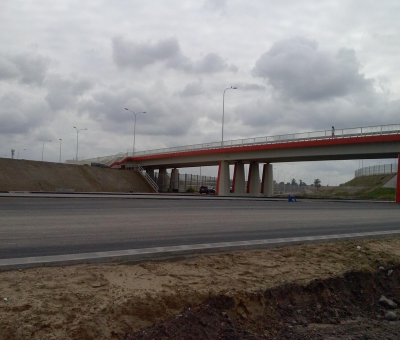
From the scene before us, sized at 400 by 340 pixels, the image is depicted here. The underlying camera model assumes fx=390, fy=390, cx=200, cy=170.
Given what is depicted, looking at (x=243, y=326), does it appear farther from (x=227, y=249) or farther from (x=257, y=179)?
(x=257, y=179)

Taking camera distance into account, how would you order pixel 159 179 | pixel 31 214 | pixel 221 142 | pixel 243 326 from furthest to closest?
pixel 159 179, pixel 221 142, pixel 31 214, pixel 243 326

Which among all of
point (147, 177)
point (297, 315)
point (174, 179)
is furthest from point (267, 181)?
point (297, 315)

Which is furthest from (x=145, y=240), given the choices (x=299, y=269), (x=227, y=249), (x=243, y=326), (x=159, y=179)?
(x=159, y=179)

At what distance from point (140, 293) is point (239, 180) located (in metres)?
54.3

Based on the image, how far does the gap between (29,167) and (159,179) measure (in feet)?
88.8

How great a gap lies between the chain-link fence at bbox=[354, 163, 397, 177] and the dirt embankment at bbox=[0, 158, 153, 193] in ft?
177

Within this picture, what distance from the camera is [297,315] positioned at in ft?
20.8

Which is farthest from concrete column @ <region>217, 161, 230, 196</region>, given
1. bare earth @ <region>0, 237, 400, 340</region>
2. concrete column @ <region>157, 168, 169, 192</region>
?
bare earth @ <region>0, 237, 400, 340</region>

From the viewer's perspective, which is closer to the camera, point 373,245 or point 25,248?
point 25,248

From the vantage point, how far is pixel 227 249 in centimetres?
966

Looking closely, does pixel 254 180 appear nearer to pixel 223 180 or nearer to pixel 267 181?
pixel 267 181

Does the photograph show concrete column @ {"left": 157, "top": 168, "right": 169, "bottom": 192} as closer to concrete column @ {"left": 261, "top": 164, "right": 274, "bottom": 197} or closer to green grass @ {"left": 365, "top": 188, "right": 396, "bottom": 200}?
concrete column @ {"left": 261, "top": 164, "right": 274, "bottom": 197}

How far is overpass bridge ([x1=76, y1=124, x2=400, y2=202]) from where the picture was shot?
42.7 metres

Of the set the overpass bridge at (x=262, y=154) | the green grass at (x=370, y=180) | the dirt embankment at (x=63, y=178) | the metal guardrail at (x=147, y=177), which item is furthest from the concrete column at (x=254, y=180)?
the green grass at (x=370, y=180)
